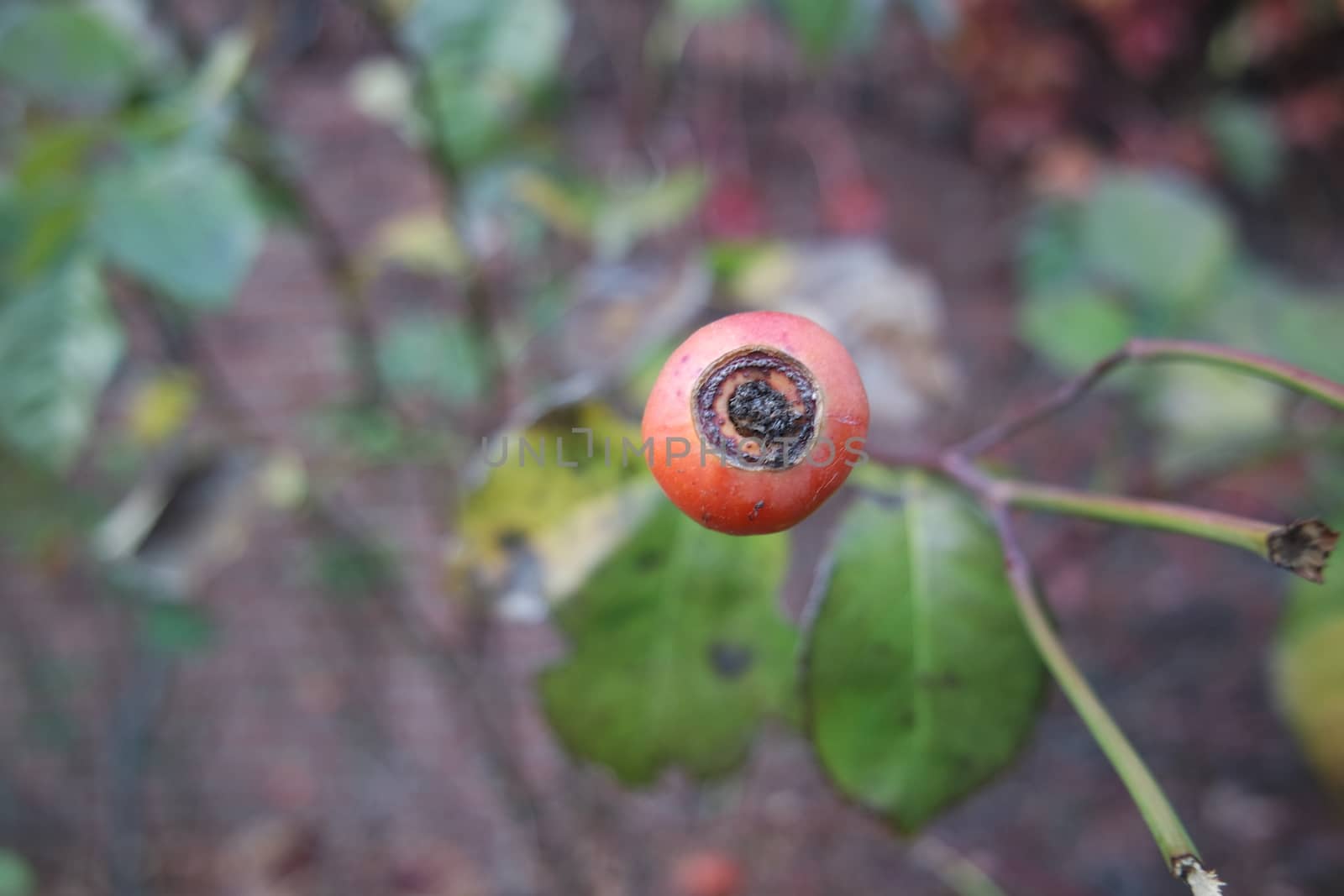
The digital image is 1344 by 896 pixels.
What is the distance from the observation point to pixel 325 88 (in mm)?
2018

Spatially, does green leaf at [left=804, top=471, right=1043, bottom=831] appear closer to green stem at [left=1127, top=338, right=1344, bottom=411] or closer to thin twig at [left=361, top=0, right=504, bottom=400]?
green stem at [left=1127, top=338, right=1344, bottom=411]

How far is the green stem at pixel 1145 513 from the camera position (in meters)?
0.32

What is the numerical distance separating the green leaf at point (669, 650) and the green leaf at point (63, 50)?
67 centimetres

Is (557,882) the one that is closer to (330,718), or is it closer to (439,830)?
(439,830)

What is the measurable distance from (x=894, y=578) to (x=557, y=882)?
97 centimetres

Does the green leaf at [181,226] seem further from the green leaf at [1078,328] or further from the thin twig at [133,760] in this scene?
the thin twig at [133,760]

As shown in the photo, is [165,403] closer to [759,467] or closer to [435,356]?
[435,356]

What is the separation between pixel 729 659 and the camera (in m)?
0.55

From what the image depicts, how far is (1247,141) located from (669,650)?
2646 millimetres

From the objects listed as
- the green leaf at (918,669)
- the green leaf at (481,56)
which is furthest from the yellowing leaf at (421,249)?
the green leaf at (918,669)

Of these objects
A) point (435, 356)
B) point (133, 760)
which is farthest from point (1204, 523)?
point (133, 760)

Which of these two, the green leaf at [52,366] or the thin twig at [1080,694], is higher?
the green leaf at [52,366]

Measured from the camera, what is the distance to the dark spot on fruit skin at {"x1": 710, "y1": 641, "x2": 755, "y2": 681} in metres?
0.54

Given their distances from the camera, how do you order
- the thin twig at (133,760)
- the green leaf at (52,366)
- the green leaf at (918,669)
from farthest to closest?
the thin twig at (133,760) < the green leaf at (52,366) < the green leaf at (918,669)
